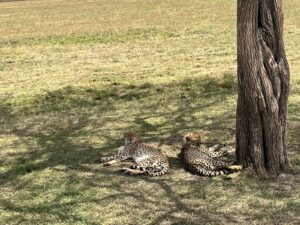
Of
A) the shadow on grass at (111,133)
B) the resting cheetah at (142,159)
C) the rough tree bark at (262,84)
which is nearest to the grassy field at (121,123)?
the shadow on grass at (111,133)

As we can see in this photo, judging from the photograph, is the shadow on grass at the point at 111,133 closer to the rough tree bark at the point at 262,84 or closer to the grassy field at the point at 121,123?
the grassy field at the point at 121,123

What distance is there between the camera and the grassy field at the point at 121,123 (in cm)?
551

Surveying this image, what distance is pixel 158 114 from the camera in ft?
30.4

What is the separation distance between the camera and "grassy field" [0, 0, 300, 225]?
5.51 meters

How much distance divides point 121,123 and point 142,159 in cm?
228

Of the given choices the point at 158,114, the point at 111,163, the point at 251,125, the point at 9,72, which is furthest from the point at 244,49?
the point at 9,72

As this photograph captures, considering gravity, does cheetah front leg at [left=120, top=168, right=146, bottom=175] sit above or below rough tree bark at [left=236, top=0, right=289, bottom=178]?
below

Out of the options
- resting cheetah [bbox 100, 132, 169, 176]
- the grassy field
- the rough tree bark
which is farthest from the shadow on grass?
the rough tree bark

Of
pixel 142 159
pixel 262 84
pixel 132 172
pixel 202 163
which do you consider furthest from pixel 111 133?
pixel 262 84

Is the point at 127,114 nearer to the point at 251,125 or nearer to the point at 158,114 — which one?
the point at 158,114

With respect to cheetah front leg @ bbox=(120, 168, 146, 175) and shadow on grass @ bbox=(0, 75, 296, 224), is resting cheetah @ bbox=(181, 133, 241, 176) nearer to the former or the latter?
shadow on grass @ bbox=(0, 75, 296, 224)

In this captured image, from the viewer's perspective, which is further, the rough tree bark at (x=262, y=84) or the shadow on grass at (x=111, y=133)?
the rough tree bark at (x=262, y=84)

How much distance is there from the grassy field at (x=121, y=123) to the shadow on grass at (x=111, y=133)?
0.02 meters

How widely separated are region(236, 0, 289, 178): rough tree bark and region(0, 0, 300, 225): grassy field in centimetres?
29
